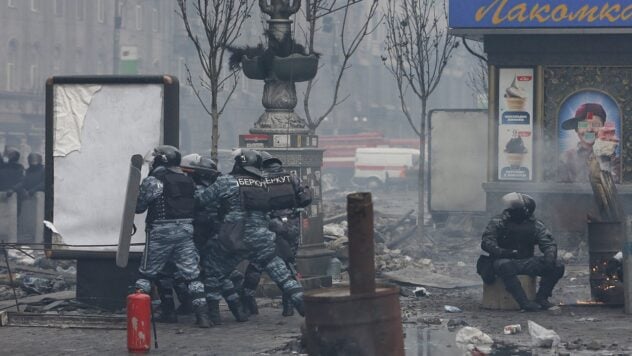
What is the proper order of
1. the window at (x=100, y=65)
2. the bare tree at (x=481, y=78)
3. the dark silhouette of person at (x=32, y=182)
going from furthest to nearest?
1. the window at (x=100, y=65)
2. the dark silhouette of person at (x=32, y=182)
3. the bare tree at (x=481, y=78)

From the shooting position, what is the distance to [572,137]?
2181cm

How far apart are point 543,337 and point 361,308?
284cm

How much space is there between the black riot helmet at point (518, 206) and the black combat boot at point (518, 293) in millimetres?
661

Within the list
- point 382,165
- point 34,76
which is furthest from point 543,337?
point 34,76

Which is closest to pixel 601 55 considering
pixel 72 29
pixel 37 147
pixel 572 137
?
pixel 572 137

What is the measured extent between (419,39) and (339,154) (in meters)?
31.6

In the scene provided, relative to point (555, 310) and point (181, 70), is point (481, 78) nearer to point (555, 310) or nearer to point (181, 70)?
point (555, 310)

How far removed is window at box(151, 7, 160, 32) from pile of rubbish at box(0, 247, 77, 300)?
51478mm

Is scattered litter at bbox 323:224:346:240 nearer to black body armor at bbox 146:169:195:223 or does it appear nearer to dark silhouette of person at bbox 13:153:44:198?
dark silhouette of person at bbox 13:153:44:198

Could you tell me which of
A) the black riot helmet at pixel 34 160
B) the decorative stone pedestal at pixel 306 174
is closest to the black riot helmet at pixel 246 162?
the decorative stone pedestal at pixel 306 174

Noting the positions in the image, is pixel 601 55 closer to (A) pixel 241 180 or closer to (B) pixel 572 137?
(B) pixel 572 137

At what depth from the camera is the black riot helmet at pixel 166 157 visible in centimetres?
1298

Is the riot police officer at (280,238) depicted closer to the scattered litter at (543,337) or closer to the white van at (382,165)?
the scattered litter at (543,337)

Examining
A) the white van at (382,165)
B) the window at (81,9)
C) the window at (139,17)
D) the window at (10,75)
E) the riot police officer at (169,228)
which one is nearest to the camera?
the riot police officer at (169,228)
